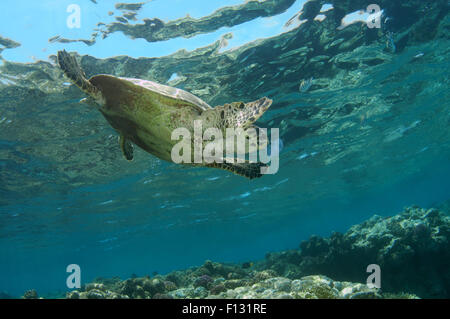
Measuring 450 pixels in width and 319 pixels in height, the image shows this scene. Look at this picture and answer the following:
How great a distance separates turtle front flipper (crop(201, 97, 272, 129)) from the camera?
3684 millimetres

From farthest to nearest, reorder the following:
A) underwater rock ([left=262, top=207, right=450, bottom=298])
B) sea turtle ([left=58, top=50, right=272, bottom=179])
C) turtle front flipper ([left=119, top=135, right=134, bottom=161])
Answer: underwater rock ([left=262, top=207, right=450, bottom=298]) → turtle front flipper ([left=119, top=135, right=134, bottom=161]) → sea turtle ([left=58, top=50, right=272, bottom=179])

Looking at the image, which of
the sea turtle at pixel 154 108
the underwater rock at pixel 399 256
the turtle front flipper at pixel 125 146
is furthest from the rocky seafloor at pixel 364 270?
the sea turtle at pixel 154 108

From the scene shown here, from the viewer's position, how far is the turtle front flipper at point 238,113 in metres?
3.68

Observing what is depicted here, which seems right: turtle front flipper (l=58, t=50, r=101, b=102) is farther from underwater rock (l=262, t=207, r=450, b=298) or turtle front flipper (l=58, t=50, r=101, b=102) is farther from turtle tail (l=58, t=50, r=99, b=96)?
underwater rock (l=262, t=207, r=450, b=298)

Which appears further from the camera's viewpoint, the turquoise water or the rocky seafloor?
the turquoise water

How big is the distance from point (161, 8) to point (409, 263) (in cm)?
1388

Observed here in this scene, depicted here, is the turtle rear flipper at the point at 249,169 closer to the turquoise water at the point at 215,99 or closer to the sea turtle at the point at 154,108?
the sea turtle at the point at 154,108

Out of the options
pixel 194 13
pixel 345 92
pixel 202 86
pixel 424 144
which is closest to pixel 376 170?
pixel 424 144

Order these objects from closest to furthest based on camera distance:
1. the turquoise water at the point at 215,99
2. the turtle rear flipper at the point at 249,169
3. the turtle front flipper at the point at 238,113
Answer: the turtle front flipper at the point at 238,113 < the turtle rear flipper at the point at 249,169 < the turquoise water at the point at 215,99

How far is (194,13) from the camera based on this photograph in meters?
8.94

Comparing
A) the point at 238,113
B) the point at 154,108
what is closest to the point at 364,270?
the point at 238,113

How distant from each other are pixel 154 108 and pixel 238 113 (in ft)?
4.27

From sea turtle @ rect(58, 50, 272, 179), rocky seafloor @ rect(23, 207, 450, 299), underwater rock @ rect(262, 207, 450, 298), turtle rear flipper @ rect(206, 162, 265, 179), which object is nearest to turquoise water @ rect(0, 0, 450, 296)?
sea turtle @ rect(58, 50, 272, 179)
